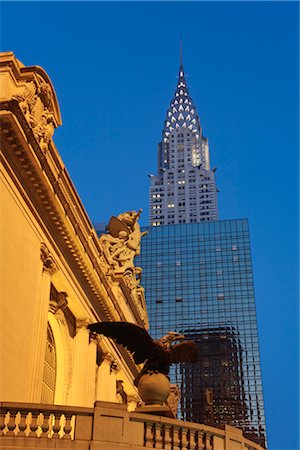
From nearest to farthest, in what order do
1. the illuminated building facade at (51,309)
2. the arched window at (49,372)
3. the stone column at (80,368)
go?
the illuminated building facade at (51,309)
the arched window at (49,372)
the stone column at (80,368)

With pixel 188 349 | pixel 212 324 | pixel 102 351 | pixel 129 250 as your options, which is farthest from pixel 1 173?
pixel 212 324

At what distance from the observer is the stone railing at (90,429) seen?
41.8ft

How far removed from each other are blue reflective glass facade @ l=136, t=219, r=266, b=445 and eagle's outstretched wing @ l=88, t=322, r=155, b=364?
285 ft

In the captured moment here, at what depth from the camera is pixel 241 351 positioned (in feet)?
351

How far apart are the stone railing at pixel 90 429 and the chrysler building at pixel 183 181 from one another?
138066 mm

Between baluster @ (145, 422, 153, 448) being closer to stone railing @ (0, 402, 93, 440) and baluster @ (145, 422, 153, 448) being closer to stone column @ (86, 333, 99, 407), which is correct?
stone railing @ (0, 402, 93, 440)

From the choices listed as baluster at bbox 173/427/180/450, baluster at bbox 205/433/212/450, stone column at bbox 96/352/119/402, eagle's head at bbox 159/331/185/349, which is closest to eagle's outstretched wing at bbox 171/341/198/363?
eagle's head at bbox 159/331/185/349

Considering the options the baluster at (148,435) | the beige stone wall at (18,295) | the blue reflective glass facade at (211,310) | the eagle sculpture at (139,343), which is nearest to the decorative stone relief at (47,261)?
the beige stone wall at (18,295)

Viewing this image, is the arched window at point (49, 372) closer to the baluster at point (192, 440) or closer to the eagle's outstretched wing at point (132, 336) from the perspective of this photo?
the eagle's outstretched wing at point (132, 336)

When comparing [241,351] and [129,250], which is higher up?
[241,351]

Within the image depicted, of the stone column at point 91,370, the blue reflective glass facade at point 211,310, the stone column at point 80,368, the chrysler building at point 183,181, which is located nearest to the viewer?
the stone column at point 80,368

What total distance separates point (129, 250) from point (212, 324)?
67.7 m

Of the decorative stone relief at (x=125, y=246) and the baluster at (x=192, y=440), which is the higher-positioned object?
the decorative stone relief at (x=125, y=246)

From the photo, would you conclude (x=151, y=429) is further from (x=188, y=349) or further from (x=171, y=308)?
(x=171, y=308)
